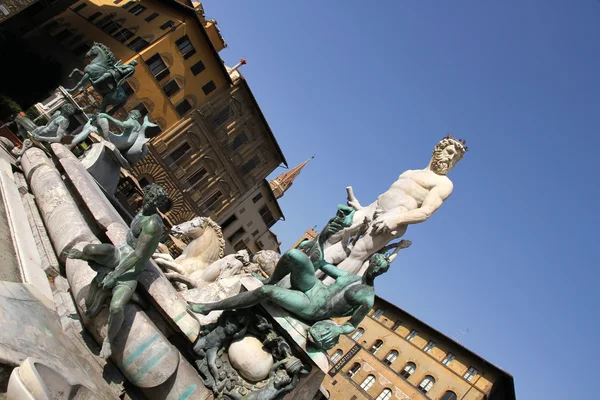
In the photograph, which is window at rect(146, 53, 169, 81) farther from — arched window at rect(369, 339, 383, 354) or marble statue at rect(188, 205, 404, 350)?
marble statue at rect(188, 205, 404, 350)

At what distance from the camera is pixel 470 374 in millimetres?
37125

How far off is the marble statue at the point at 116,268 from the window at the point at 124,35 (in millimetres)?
34321

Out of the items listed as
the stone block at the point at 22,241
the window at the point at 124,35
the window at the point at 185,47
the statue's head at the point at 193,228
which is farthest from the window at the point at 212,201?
the stone block at the point at 22,241

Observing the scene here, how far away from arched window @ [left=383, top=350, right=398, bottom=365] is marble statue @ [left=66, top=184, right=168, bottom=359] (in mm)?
38011

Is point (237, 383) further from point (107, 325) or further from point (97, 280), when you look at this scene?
point (97, 280)

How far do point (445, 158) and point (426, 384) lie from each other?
32249 millimetres

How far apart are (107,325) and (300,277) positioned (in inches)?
75.6

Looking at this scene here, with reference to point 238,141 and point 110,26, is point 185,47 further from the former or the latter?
point 238,141

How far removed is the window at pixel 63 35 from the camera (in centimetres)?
3606

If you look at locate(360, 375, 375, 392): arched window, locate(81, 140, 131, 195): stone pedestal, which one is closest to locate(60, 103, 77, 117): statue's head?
locate(81, 140, 131, 195): stone pedestal

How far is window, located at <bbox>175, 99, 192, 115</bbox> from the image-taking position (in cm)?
3649

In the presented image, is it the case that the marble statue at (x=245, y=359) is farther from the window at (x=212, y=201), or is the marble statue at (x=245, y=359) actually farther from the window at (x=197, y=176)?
the window at (x=212, y=201)

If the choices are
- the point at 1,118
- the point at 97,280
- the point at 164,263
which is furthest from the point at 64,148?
the point at 1,118

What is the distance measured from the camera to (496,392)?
37.1m
